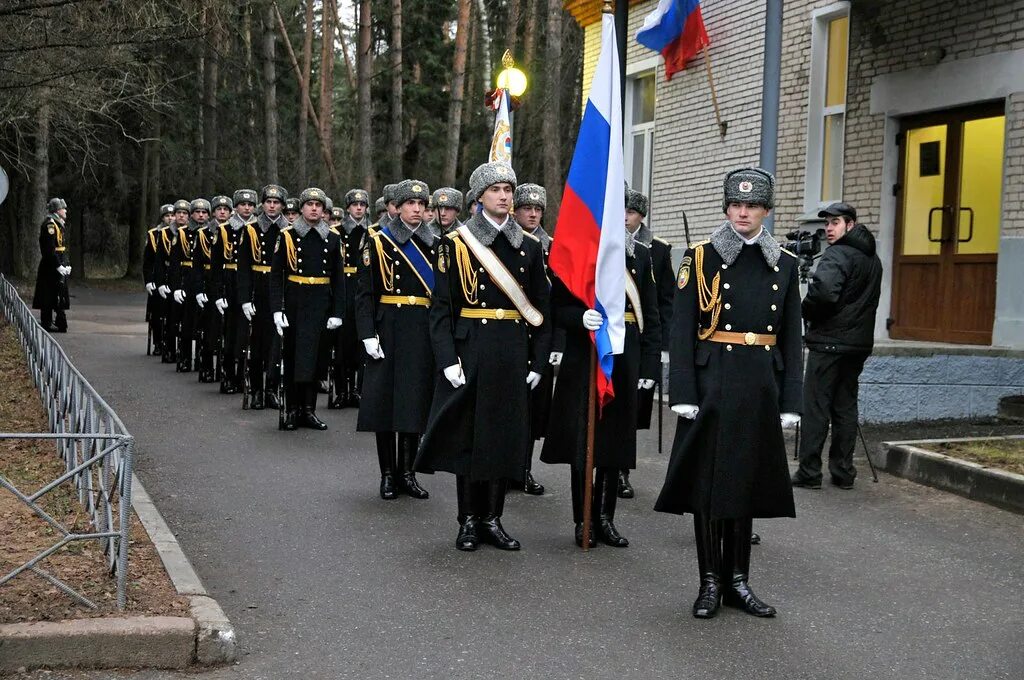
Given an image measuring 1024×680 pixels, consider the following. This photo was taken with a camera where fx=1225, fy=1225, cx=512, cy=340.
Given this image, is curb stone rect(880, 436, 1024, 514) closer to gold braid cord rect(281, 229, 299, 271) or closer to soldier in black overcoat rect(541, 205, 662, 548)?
soldier in black overcoat rect(541, 205, 662, 548)

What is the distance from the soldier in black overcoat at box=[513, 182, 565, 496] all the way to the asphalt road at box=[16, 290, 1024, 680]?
22.0 inches

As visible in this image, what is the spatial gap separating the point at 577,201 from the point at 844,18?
30.6 ft

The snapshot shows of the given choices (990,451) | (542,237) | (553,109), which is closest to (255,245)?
(542,237)

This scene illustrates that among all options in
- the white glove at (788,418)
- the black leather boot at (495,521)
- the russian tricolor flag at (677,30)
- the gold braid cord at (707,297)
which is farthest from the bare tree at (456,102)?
the white glove at (788,418)

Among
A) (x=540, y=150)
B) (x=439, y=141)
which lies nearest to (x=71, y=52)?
(x=540, y=150)

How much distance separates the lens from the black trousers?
926 cm

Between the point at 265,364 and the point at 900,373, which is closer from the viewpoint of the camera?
the point at 900,373

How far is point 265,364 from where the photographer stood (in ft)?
41.9

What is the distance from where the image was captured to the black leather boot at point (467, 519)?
7023 millimetres

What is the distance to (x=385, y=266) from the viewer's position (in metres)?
8.59

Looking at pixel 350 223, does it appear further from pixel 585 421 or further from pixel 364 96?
pixel 364 96

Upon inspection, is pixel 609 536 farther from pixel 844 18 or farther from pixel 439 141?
pixel 439 141

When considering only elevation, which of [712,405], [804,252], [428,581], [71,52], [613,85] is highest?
[71,52]

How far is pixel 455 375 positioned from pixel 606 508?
4.24ft
